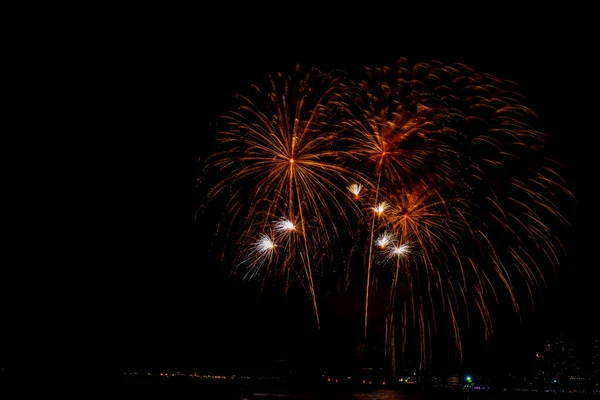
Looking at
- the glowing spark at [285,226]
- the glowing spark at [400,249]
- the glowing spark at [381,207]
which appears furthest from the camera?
the glowing spark at [400,249]

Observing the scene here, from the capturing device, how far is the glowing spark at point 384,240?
19656 mm

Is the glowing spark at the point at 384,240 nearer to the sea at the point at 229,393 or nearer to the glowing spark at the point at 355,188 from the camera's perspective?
the glowing spark at the point at 355,188

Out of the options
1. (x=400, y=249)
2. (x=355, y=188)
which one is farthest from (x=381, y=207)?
(x=400, y=249)

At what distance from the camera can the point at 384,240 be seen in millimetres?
19906

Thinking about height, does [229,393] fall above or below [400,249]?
below

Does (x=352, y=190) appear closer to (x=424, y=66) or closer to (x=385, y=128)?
(x=385, y=128)

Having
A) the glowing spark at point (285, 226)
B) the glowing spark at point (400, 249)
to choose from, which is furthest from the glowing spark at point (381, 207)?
the glowing spark at point (285, 226)

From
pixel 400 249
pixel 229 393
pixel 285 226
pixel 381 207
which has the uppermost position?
pixel 381 207

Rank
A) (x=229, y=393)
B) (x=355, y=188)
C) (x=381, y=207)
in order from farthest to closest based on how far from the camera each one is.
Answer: (x=229, y=393) → (x=381, y=207) → (x=355, y=188)

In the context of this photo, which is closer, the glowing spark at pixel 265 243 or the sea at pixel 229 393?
the glowing spark at pixel 265 243

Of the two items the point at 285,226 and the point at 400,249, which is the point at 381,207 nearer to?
the point at 400,249

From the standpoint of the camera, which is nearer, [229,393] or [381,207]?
[381,207]

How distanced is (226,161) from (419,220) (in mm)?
6928

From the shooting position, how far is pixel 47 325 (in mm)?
50406
